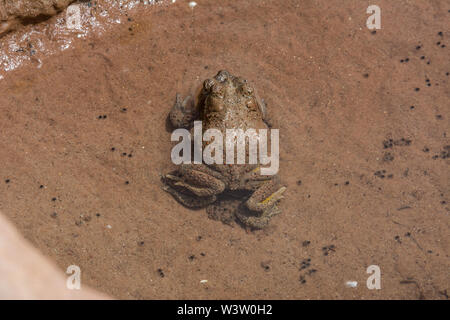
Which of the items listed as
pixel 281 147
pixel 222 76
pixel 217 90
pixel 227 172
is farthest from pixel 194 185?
pixel 222 76

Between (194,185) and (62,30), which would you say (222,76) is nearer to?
(194,185)

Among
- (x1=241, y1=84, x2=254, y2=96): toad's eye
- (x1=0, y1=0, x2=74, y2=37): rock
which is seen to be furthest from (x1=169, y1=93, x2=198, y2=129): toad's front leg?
(x1=0, y1=0, x2=74, y2=37): rock

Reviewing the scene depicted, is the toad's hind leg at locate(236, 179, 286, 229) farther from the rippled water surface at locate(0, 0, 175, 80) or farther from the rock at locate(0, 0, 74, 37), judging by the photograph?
the rock at locate(0, 0, 74, 37)

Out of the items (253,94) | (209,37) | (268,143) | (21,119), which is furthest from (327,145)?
(21,119)

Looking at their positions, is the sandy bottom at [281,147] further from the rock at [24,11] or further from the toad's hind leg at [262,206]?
the rock at [24,11]

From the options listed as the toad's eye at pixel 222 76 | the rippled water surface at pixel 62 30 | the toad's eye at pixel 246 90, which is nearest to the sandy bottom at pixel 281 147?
the rippled water surface at pixel 62 30

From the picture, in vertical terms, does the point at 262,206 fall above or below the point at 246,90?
below
